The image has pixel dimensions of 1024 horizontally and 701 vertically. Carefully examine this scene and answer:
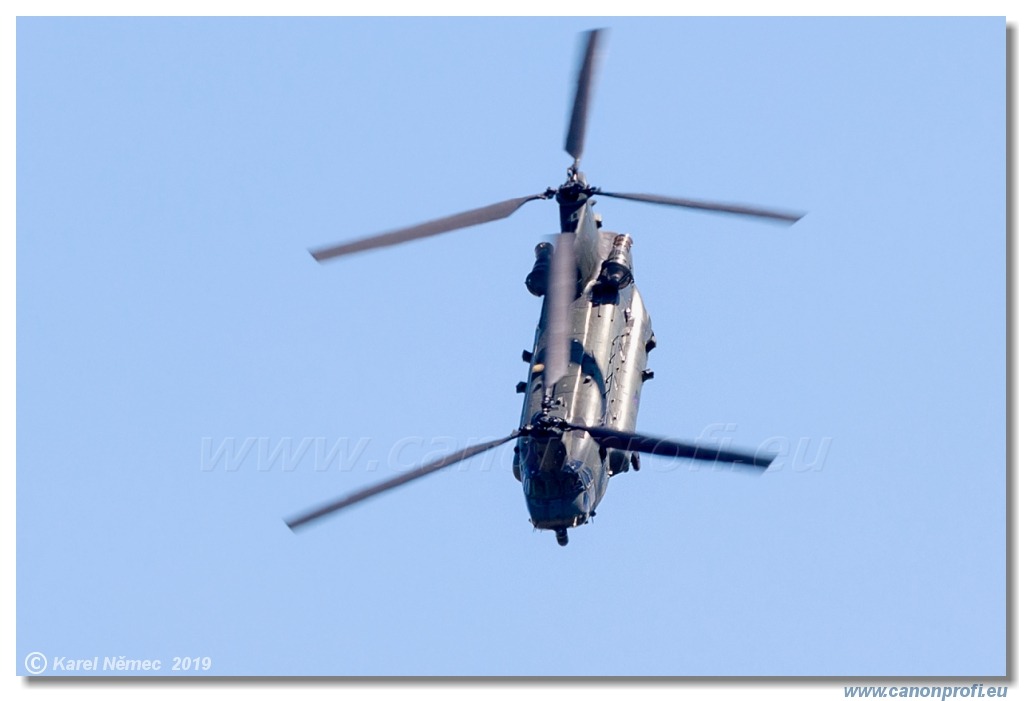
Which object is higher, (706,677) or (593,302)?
(593,302)

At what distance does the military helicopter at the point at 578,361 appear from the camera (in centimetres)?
4666

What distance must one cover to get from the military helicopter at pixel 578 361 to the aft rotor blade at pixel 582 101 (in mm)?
28

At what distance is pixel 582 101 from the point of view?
Answer: 170ft

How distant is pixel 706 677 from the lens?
1766 inches

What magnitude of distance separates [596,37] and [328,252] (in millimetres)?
9523

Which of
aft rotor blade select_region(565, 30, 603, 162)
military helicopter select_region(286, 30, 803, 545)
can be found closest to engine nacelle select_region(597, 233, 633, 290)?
military helicopter select_region(286, 30, 803, 545)

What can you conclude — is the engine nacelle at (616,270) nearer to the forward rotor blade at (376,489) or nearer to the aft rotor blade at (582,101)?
the aft rotor blade at (582,101)

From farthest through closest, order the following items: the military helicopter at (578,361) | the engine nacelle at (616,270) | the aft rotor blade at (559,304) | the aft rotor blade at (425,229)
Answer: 1. the engine nacelle at (616,270)
2. the aft rotor blade at (425,229)
3. the military helicopter at (578,361)
4. the aft rotor blade at (559,304)

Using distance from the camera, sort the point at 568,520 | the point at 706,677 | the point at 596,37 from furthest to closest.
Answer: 1. the point at 596,37
2. the point at 568,520
3. the point at 706,677

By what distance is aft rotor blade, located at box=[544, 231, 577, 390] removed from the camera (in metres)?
45.4

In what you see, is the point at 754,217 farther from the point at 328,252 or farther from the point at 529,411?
the point at 328,252

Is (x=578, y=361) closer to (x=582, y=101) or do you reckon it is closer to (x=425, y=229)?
(x=425, y=229)

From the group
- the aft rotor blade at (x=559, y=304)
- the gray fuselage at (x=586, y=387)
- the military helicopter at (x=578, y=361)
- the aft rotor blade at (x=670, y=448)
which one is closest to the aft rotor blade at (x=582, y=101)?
the military helicopter at (x=578, y=361)
